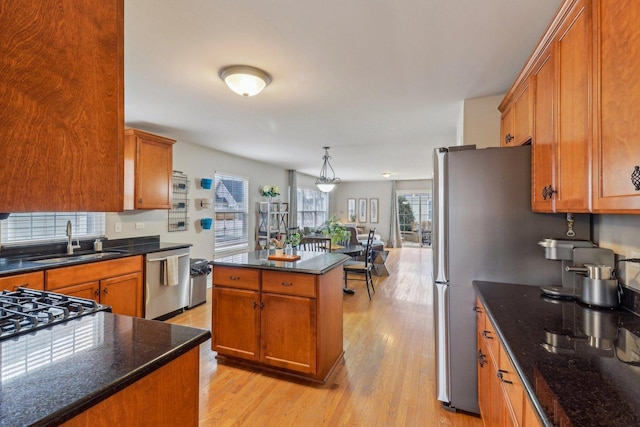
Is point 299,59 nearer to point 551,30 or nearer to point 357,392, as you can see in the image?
point 551,30

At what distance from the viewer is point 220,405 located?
2119mm

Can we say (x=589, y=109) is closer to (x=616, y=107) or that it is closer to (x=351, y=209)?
(x=616, y=107)

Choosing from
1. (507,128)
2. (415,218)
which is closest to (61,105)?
(507,128)

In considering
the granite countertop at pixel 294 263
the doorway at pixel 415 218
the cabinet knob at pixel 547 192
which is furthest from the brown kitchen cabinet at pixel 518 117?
the doorway at pixel 415 218

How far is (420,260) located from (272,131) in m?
5.49

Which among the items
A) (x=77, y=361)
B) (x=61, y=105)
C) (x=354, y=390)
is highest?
(x=61, y=105)

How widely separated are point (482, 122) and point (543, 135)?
131 centimetres

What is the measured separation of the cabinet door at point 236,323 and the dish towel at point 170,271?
1300mm

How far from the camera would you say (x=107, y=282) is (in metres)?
2.98

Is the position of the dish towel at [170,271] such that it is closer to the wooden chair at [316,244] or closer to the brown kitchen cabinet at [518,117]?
the wooden chair at [316,244]

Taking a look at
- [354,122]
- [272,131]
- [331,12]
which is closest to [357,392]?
[331,12]

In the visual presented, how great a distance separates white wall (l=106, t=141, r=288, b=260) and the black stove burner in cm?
258

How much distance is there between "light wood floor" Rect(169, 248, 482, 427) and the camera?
6.53ft

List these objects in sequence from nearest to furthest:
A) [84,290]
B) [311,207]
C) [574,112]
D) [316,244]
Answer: [574,112], [84,290], [316,244], [311,207]
